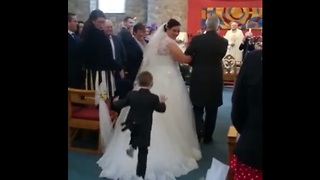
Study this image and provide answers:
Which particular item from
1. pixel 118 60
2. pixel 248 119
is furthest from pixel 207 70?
pixel 248 119

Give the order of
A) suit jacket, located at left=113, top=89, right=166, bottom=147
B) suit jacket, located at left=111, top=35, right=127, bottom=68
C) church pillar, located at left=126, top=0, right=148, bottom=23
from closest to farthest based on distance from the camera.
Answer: suit jacket, located at left=113, top=89, right=166, bottom=147 < suit jacket, located at left=111, top=35, right=127, bottom=68 < church pillar, located at left=126, top=0, right=148, bottom=23

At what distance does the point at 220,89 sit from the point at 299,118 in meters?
2.11

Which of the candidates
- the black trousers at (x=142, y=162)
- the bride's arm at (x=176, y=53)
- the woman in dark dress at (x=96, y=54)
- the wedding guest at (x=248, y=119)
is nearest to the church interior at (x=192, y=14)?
the bride's arm at (x=176, y=53)

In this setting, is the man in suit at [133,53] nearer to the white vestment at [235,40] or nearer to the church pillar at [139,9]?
the white vestment at [235,40]

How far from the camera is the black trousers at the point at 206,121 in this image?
271 centimetres

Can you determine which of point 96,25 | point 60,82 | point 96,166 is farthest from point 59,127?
point 96,25

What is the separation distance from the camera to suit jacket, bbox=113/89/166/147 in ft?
6.12

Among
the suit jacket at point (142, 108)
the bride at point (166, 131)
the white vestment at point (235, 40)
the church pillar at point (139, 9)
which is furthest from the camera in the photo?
the church pillar at point (139, 9)

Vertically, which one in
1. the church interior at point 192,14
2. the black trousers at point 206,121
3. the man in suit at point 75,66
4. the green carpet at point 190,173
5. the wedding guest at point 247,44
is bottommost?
the green carpet at point 190,173

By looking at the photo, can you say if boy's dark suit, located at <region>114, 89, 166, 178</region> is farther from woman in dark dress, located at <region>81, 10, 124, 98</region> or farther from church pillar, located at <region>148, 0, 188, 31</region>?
church pillar, located at <region>148, 0, 188, 31</region>

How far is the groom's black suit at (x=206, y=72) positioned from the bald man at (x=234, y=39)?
2845 millimetres

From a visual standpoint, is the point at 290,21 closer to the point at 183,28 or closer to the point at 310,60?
the point at 310,60

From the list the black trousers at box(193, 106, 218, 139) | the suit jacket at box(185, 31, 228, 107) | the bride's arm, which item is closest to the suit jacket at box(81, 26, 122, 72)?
the bride's arm

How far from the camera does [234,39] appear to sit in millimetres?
5785
